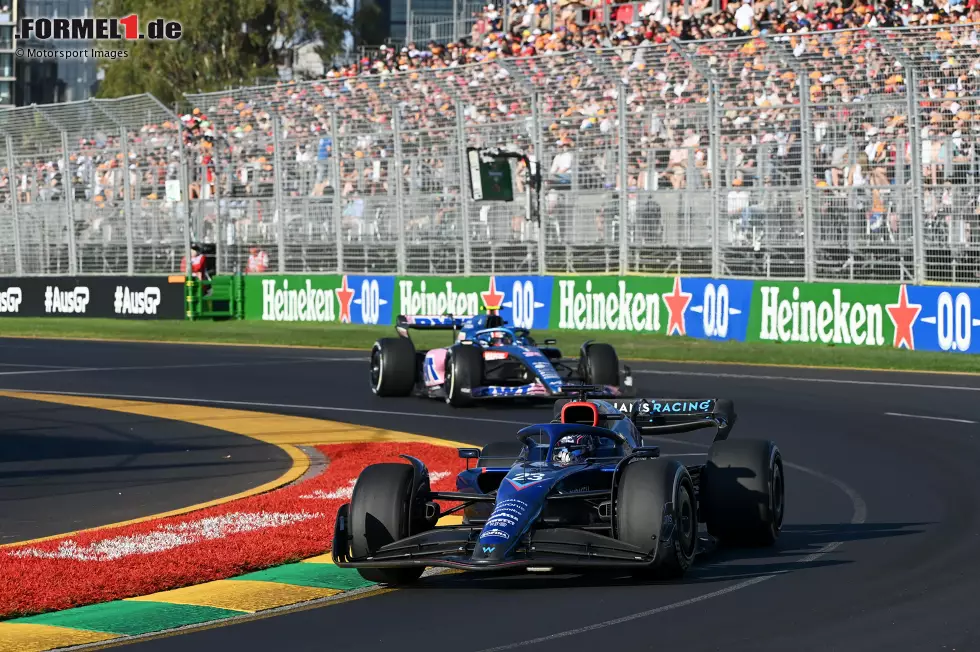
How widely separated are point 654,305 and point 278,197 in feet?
33.4

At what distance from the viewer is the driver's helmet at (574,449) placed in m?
9.26

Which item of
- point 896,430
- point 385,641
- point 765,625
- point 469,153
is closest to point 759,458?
point 765,625

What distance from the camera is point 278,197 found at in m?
35.2

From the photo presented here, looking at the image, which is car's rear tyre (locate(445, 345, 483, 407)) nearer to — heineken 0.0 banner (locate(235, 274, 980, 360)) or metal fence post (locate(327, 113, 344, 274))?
heineken 0.0 banner (locate(235, 274, 980, 360))

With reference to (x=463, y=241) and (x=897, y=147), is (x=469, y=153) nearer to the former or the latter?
(x=463, y=241)

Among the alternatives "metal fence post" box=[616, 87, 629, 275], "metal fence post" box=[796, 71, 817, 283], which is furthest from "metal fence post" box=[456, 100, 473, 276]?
"metal fence post" box=[796, 71, 817, 283]

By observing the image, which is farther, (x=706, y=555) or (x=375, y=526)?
(x=706, y=555)

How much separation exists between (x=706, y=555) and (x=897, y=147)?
17.3m

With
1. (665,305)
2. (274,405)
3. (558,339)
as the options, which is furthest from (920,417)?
(558,339)

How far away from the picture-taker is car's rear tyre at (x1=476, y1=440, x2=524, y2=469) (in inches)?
397

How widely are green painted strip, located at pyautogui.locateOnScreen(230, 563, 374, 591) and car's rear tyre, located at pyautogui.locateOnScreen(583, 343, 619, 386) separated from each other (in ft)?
30.2

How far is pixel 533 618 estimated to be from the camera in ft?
25.8

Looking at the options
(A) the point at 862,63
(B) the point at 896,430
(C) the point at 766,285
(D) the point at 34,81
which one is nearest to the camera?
(B) the point at 896,430

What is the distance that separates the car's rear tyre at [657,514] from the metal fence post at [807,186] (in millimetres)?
18328
